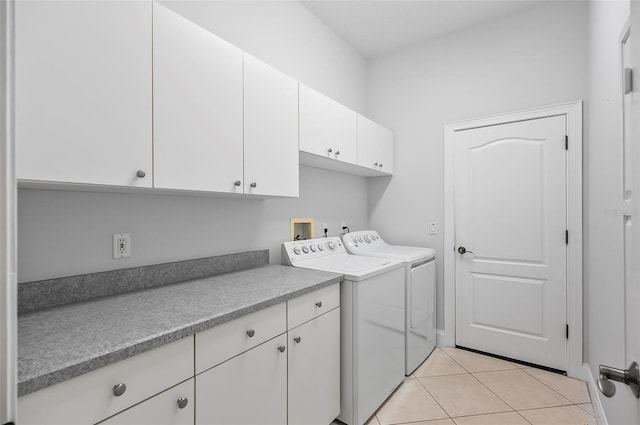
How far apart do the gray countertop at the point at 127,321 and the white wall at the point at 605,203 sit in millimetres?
1334

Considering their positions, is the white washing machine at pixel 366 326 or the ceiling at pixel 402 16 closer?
the white washing machine at pixel 366 326

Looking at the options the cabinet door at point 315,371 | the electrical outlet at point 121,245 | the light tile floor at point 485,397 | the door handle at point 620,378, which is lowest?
the light tile floor at point 485,397

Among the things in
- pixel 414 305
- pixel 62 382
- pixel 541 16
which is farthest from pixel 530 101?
pixel 62 382

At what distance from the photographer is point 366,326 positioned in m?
1.82

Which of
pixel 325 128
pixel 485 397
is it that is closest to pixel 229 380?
pixel 325 128

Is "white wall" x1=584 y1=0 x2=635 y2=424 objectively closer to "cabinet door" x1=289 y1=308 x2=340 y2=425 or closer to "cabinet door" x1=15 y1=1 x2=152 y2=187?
"cabinet door" x1=289 y1=308 x2=340 y2=425

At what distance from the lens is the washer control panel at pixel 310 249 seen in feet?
7.23

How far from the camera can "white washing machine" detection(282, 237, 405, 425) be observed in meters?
1.76

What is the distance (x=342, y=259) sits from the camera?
2389mm

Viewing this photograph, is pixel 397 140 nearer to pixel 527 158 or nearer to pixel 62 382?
pixel 527 158

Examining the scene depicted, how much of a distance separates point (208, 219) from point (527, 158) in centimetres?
256

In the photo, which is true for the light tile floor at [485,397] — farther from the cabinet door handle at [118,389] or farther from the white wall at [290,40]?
the white wall at [290,40]

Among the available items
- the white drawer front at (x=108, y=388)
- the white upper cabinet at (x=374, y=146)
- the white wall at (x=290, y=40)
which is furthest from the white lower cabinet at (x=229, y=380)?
the white wall at (x=290, y=40)

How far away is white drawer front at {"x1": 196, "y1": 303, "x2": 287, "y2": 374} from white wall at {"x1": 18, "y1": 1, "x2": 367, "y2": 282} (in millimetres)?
656
